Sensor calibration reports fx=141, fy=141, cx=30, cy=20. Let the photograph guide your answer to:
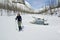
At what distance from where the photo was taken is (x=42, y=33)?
1470 mm

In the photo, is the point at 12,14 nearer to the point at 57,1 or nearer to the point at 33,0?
the point at 33,0

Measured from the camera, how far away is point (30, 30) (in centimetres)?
148

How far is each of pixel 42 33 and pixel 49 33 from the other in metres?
0.07

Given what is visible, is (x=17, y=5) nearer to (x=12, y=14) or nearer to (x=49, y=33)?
(x=12, y=14)

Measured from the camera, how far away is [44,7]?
150 cm

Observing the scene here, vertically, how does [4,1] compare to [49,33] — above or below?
above

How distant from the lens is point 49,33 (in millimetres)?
1459

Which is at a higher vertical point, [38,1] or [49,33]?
[38,1]

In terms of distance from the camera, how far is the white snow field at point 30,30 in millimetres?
1457

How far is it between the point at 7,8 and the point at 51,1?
481mm

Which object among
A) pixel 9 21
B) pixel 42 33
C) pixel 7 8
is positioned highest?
pixel 7 8

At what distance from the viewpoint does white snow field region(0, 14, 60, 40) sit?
1.46m

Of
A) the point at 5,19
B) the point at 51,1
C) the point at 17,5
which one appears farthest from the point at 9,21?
the point at 51,1

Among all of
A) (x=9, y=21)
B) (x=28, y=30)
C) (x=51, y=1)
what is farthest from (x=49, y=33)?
(x=9, y=21)
